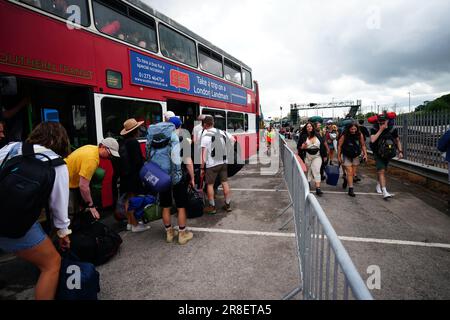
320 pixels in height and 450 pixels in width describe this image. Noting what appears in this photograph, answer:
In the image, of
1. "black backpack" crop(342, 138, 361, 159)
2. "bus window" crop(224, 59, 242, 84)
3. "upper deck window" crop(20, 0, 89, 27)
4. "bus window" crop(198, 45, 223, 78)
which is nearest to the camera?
"upper deck window" crop(20, 0, 89, 27)

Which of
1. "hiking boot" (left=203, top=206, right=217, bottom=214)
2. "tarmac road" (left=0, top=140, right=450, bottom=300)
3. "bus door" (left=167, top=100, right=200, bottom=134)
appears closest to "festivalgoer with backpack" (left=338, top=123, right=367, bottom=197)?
"tarmac road" (left=0, top=140, right=450, bottom=300)

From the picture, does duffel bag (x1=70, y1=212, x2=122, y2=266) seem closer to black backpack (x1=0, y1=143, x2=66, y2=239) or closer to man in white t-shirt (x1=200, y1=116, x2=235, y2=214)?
black backpack (x1=0, y1=143, x2=66, y2=239)

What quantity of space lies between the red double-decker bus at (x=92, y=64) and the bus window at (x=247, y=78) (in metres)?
3.79

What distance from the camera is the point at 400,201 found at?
5.57 meters

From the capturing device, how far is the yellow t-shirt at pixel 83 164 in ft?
9.79

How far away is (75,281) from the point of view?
2.17 m

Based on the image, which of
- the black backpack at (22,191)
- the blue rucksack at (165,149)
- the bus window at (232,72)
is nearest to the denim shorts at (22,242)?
the black backpack at (22,191)

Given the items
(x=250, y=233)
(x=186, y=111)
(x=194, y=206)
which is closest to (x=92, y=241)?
(x=194, y=206)

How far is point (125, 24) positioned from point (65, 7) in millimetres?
1179

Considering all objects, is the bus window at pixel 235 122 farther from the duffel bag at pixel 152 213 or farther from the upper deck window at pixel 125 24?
the duffel bag at pixel 152 213

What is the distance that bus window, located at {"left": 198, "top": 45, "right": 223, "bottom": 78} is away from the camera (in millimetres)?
7177

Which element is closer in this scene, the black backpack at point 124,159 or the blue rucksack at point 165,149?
the blue rucksack at point 165,149

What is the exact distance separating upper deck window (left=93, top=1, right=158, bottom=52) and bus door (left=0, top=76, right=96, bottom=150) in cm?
127
